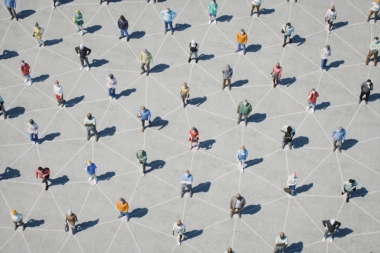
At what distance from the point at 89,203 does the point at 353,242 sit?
12621mm

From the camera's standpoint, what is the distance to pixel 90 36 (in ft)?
133

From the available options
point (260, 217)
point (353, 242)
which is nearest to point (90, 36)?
point (260, 217)

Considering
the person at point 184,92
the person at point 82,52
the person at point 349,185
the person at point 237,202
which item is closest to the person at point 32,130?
the person at point 82,52

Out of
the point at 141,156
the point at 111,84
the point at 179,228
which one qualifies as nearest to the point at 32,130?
the point at 111,84

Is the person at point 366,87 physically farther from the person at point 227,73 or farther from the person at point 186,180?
the person at point 186,180

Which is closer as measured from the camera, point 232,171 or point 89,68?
point 232,171

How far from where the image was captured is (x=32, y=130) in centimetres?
3556

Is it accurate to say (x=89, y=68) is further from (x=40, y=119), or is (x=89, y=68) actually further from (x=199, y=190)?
(x=199, y=190)

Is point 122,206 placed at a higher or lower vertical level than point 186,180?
lower

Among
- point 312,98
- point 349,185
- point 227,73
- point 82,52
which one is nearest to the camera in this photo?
point 349,185

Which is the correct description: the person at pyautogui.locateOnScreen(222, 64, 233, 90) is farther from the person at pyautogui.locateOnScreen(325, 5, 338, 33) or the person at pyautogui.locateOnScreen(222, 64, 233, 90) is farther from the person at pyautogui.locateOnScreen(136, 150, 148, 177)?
the person at pyautogui.locateOnScreen(325, 5, 338, 33)

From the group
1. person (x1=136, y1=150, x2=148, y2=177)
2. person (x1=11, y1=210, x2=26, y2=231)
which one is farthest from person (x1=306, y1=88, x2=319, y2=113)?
person (x1=11, y1=210, x2=26, y2=231)

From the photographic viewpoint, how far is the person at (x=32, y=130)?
3533cm

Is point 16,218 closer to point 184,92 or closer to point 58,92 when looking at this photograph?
point 58,92
